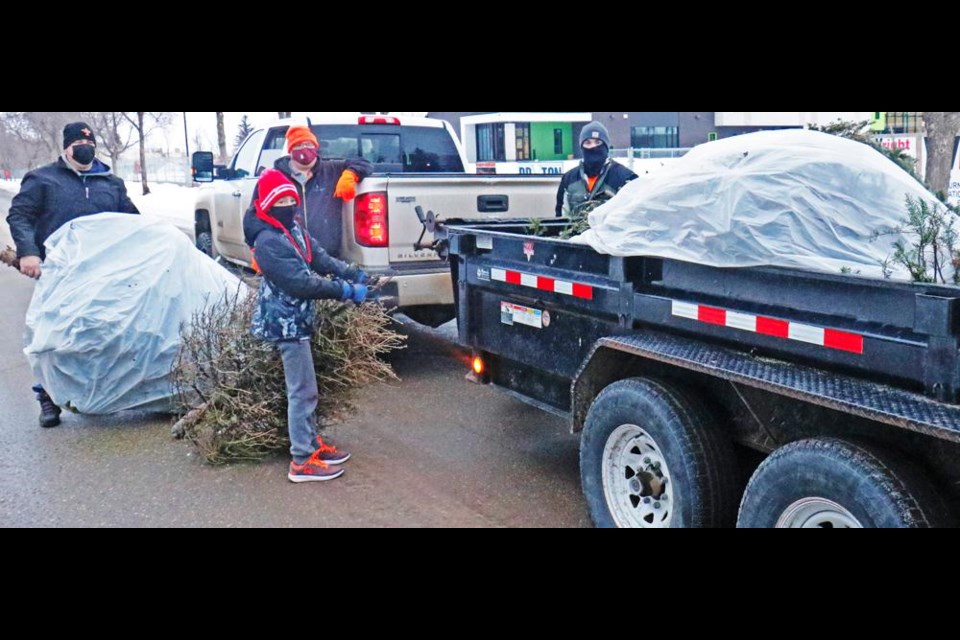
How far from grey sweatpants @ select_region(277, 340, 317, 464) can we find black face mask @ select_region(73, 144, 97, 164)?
8.46ft

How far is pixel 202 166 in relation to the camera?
9586mm

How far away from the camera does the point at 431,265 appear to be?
7555 millimetres

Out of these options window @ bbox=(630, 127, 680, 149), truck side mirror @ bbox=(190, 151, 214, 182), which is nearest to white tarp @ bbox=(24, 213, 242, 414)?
truck side mirror @ bbox=(190, 151, 214, 182)

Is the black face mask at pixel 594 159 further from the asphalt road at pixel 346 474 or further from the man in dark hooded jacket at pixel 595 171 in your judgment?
the asphalt road at pixel 346 474

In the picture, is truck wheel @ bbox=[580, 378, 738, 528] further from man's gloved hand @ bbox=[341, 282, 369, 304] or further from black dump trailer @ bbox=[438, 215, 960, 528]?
man's gloved hand @ bbox=[341, 282, 369, 304]

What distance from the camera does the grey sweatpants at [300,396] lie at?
5250 mm

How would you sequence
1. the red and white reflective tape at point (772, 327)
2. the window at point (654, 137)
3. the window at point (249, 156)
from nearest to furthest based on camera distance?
the red and white reflective tape at point (772, 327), the window at point (249, 156), the window at point (654, 137)

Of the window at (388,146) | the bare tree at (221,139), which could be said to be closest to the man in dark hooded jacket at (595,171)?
the window at (388,146)

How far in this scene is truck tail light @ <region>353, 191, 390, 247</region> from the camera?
7.34 m

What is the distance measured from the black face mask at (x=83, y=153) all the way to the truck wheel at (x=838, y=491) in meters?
5.36

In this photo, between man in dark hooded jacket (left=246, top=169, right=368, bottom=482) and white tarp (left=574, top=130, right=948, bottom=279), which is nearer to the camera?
white tarp (left=574, top=130, right=948, bottom=279)

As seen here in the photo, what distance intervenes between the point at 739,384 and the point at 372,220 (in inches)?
170
